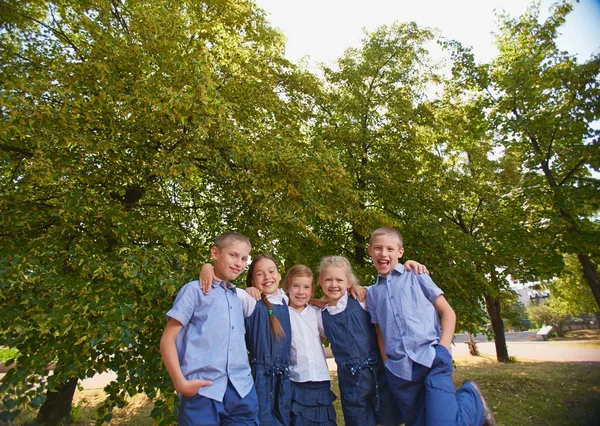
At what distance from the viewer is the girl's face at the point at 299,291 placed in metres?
3.17

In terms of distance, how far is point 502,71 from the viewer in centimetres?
1004

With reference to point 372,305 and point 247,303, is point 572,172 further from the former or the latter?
point 247,303

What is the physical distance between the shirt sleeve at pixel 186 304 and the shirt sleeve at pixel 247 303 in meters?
0.39

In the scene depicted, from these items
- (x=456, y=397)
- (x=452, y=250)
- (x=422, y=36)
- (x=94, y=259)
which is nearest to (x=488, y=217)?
(x=452, y=250)

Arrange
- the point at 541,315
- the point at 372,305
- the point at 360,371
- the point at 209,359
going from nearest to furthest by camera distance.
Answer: the point at 209,359
the point at 360,371
the point at 372,305
the point at 541,315

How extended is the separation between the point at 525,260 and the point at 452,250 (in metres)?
2.03

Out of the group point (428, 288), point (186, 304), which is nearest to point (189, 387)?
point (186, 304)

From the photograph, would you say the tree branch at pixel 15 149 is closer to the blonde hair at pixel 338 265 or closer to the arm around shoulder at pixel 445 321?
the blonde hair at pixel 338 265

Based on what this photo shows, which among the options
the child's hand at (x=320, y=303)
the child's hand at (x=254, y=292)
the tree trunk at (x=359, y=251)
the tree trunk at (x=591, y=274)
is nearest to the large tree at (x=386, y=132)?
the tree trunk at (x=359, y=251)

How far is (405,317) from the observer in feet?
9.11

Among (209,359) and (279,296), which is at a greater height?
(279,296)

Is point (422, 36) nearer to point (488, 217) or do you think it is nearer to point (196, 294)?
point (488, 217)

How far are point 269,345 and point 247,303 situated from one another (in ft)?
1.17

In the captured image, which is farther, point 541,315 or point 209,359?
point 541,315
